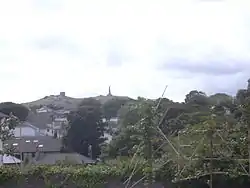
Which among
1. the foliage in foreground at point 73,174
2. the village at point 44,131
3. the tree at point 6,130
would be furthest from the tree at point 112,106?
the foliage in foreground at point 73,174

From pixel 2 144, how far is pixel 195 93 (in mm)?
15553

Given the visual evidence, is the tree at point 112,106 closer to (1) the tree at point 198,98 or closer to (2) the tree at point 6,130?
(1) the tree at point 198,98

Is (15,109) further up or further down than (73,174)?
further up

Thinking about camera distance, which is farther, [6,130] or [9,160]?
[9,160]

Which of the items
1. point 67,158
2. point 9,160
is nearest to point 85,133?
point 67,158

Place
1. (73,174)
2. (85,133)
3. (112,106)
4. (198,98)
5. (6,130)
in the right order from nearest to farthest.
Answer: (73,174) → (6,130) → (198,98) → (85,133) → (112,106)

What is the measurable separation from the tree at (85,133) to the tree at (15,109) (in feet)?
30.2

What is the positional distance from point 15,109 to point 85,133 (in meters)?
14.1

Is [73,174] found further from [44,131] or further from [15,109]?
[44,131]

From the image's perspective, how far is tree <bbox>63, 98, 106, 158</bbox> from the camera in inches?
1379

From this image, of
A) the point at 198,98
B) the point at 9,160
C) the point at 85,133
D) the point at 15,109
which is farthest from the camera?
the point at 15,109

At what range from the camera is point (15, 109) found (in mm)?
47688

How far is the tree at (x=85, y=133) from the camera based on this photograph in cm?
3503

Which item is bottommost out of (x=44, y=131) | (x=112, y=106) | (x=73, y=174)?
(x=73, y=174)
